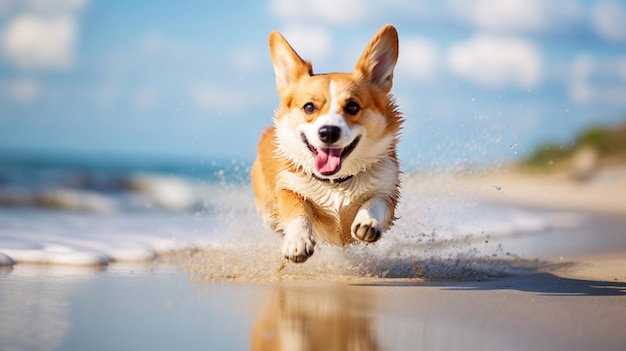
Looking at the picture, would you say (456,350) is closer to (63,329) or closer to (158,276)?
(63,329)

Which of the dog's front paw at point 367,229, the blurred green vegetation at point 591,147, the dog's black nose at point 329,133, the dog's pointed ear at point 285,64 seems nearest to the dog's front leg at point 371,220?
the dog's front paw at point 367,229

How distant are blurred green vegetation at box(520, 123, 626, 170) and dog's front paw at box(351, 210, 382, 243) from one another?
15.9 metres

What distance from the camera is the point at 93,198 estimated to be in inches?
435

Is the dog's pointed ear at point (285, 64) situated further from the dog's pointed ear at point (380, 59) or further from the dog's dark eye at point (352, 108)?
the dog's dark eye at point (352, 108)

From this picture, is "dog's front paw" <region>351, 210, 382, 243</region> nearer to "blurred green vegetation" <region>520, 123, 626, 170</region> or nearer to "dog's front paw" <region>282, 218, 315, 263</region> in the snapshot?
"dog's front paw" <region>282, 218, 315, 263</region>

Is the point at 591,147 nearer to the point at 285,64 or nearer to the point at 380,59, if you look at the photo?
the point at 380,59

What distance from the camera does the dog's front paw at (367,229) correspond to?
3.70m

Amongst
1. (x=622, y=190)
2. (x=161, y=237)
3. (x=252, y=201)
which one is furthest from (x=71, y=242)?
(x=622, y=190)

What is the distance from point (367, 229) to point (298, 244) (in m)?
0.33

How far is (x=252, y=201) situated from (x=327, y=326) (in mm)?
3151

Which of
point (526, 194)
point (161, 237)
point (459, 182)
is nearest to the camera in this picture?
point (459, 182)

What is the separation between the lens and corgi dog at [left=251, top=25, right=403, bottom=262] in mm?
3830

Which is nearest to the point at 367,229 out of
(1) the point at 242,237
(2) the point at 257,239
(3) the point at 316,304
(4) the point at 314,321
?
(3) the point at 316,304

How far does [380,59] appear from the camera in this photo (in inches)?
164
